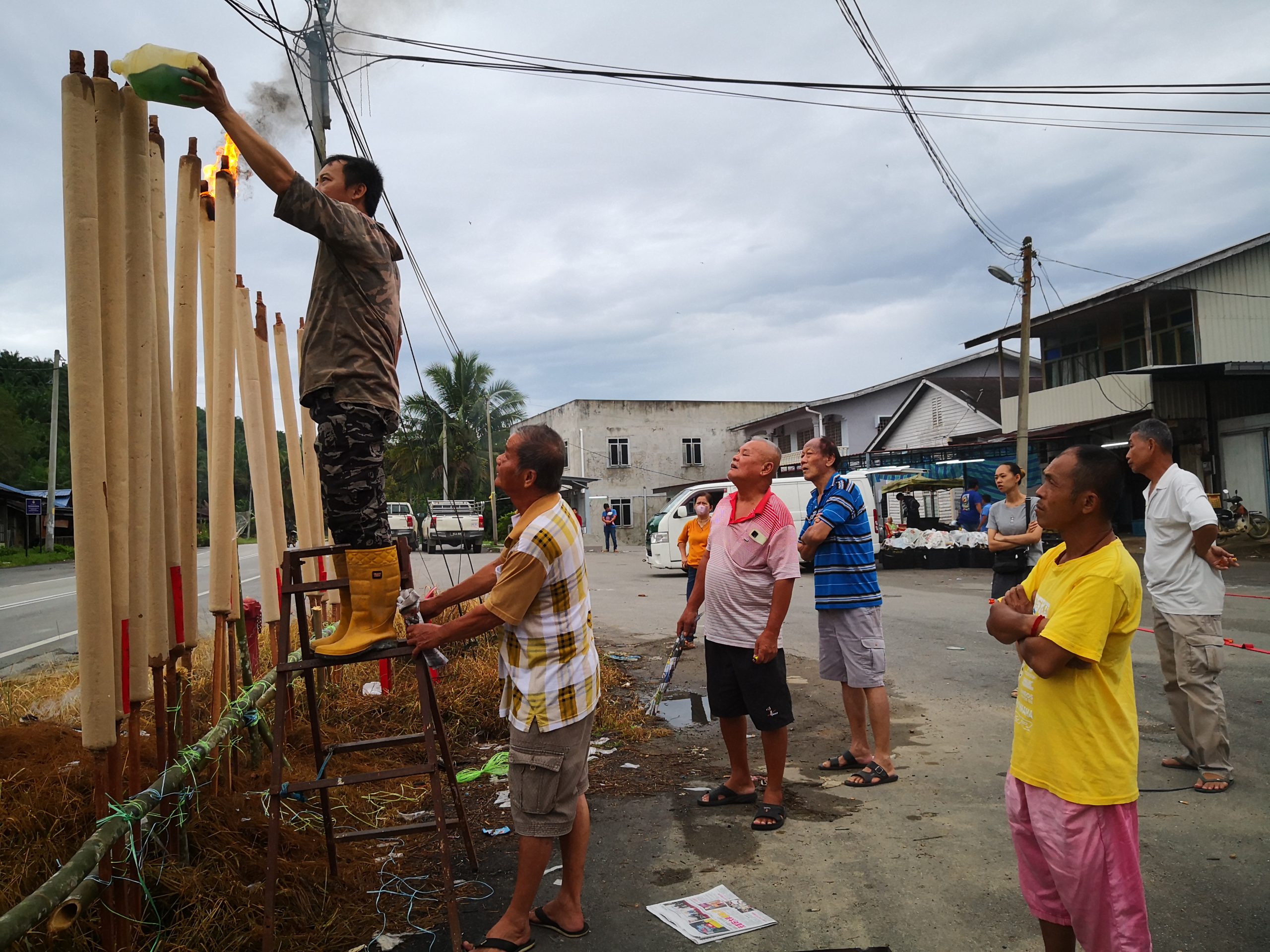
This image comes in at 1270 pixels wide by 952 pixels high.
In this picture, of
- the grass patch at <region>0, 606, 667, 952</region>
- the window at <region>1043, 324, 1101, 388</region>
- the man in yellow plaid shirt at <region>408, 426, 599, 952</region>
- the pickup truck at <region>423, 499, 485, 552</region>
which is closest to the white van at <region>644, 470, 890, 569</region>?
the window at <region>1043, 324, 1101, 388</region>

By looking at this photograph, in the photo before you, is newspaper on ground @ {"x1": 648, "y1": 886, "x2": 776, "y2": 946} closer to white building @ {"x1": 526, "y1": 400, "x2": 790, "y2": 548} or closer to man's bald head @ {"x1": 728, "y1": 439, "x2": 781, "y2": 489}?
man's bald head @ {"x1": 728, "y1": 439, "x2": 781, "y2": 489}

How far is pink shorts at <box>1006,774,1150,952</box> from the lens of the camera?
231cm

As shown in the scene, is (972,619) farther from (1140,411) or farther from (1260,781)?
(1140,411)

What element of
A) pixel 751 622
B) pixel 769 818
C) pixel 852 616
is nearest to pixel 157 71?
pixel 751 622

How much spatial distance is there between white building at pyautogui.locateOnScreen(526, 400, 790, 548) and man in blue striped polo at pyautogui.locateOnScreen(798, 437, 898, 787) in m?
37.2

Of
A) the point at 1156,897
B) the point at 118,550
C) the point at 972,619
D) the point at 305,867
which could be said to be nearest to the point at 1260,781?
the point at 1156,897

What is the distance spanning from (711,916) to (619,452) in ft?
136

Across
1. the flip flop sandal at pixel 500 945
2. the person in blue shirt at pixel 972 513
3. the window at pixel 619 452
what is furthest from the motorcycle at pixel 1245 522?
the window at pixel 619 452


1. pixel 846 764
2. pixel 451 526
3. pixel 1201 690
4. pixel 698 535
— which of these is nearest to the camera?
pixel 1201 690

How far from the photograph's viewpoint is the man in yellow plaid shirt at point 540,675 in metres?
3.01

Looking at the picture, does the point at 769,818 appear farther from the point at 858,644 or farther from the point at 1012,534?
the point at 1012,534

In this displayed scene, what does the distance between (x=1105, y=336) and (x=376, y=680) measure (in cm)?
2458

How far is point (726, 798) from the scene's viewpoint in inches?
179

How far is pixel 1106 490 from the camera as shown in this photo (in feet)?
8.39
